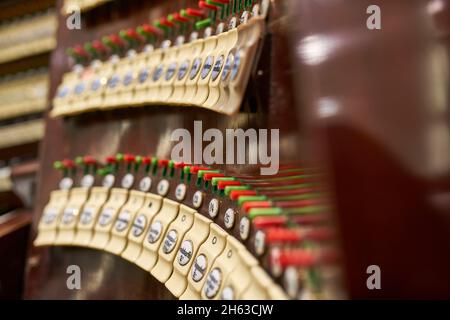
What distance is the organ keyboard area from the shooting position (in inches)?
32.8

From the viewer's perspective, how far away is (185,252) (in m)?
1.25

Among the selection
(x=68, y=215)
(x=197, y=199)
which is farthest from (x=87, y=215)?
(x=197, y=199)

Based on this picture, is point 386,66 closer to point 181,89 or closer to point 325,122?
point 325,122

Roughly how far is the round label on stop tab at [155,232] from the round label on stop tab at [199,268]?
0.25 m

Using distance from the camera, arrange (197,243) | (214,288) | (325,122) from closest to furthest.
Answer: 1. (325,122)
2. (214,288)
3. (197,243)

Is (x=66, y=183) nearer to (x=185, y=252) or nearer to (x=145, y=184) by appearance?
(x=145, y=184)

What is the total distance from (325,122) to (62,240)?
129cm

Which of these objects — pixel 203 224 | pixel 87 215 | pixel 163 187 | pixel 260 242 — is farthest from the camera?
pixel 87 215

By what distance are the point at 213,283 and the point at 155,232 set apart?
0.41 metres

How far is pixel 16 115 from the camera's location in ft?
9.81

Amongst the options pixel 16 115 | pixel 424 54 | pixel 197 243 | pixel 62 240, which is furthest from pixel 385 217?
pixel 16 115

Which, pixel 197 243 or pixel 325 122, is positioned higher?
pixel 325 122

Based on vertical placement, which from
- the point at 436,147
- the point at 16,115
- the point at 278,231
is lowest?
the point at 278,231

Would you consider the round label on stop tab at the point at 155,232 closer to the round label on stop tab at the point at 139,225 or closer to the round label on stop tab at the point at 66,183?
the round label on stop tab at the point at 139,225
